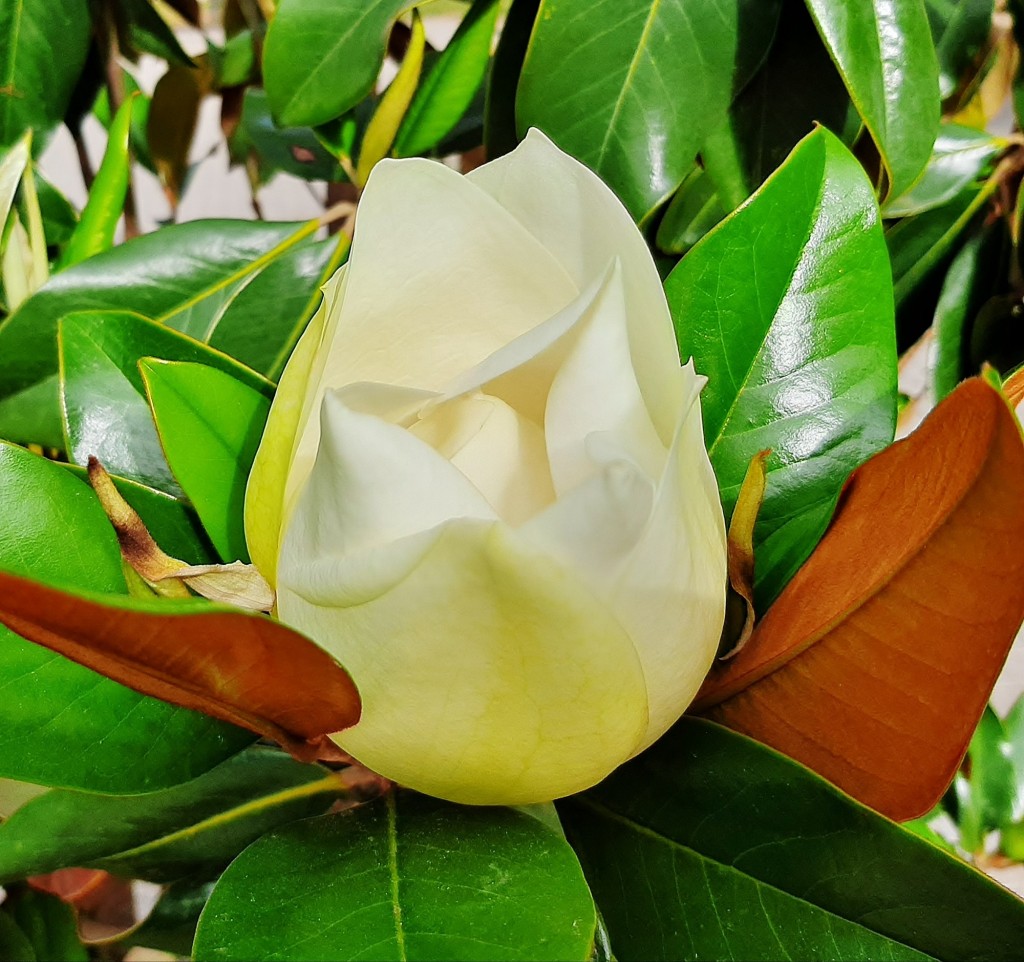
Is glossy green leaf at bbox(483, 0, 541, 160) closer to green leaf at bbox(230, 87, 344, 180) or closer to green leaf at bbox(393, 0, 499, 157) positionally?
green leaf at bbox(393, 0, 499, 157)

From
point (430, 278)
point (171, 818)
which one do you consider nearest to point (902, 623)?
point (430, 278)

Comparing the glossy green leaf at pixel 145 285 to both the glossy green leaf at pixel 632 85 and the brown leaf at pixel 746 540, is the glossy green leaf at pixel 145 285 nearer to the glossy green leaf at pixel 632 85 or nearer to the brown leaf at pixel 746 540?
the glossy green leaf at pixel 632 85

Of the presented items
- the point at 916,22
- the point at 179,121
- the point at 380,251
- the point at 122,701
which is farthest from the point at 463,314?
the point at 179,121

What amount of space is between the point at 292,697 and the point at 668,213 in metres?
0.42

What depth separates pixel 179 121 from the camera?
875 millimetres

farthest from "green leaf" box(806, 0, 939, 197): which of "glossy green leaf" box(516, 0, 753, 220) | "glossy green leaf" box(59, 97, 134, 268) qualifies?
"glossy green leaf" box(59, 97, 134, 268)

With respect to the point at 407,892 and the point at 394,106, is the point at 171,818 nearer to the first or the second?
the point at 407,892

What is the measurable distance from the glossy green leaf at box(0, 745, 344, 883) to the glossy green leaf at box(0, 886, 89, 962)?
0.75 ft

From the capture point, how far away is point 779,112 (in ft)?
1.70

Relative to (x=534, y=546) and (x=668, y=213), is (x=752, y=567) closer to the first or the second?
(x=534, y=546)

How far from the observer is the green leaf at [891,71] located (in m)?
0.42

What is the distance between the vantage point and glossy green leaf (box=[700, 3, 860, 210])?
0.51m

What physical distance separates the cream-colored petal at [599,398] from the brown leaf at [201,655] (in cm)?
8

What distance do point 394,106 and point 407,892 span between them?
494 millimetres
